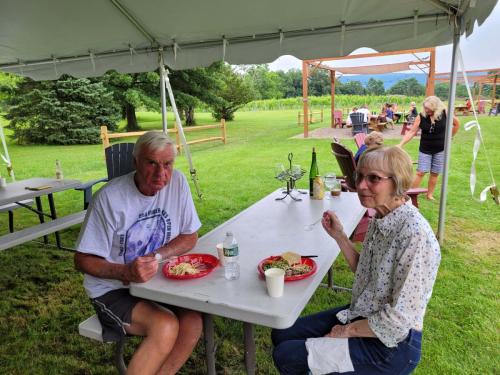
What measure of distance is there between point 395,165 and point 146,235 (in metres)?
1.31

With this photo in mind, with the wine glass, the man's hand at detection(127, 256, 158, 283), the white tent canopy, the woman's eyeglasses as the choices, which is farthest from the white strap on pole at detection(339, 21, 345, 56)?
the man's hand at detection(127, 256, 158, 283)

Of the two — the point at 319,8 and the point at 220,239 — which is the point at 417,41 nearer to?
the point at 319,8

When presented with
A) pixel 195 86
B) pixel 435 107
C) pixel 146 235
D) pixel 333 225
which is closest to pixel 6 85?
pixel 195 86

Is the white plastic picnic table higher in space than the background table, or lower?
higher

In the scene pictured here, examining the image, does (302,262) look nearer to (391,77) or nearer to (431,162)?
(431,162)

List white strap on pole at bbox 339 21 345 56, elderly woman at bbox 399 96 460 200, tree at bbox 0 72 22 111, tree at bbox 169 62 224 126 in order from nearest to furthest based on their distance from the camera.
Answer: white strap on pole at bbox 339 21 345 56, elderly woman at bbox 399 96 460 200, tree at bbox 0 72 22 111, tree at bbox 169 62 224 126

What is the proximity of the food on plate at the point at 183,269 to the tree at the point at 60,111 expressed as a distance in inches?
639

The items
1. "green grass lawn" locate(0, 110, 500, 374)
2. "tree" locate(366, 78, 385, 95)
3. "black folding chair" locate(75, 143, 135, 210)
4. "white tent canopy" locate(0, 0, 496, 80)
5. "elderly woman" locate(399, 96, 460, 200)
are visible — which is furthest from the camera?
"tree" locate(366, 78, 385, 95)

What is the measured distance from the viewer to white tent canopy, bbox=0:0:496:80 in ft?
10.9

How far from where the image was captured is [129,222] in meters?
1.88

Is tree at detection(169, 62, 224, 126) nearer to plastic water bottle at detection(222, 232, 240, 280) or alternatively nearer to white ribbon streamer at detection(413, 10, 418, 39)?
white ribbon streamer at detection(413, 10, 418, 39)

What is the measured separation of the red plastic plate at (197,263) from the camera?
1661 mm

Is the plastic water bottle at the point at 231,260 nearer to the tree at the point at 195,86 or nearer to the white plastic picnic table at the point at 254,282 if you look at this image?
the white plastic picnic table at the point at 254,282

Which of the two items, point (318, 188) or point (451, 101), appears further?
point (451, 101)
